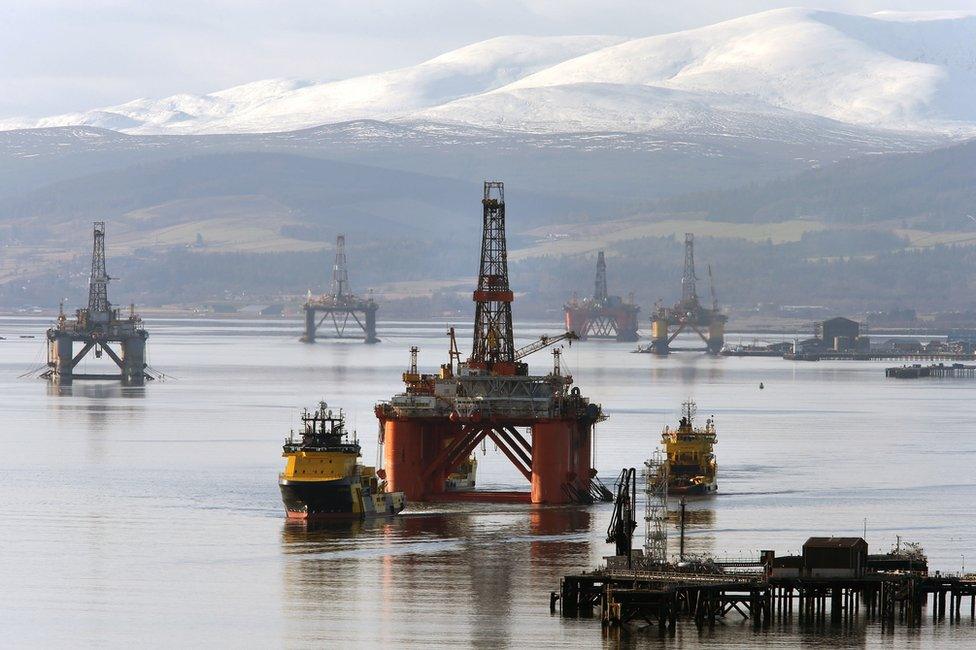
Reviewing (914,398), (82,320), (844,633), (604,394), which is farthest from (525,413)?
(82,320)

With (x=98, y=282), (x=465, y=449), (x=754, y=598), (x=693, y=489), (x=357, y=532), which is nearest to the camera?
(x=754, y=598)

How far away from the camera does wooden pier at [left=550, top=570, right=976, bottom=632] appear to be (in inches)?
2032

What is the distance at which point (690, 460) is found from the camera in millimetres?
79375

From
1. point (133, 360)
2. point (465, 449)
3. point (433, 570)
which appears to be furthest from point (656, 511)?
point (133, 360)

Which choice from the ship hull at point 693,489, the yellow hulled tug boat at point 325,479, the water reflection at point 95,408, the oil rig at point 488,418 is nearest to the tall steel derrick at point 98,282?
the water reflection at point 95,408

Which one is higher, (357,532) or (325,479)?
(325,479)

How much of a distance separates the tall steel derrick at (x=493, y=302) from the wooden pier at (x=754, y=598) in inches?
736

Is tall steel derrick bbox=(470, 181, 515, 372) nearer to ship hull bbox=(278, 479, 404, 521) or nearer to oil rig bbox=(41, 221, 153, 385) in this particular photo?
ship hull bbox=(278, 479, 404, 521)

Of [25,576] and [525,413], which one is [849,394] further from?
[25,576]

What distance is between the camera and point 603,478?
81.9 metres

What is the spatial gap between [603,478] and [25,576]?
1119 inches

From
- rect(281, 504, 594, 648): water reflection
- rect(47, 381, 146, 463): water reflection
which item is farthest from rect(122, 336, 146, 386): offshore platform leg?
rect(281, 504, 594, 648): water reflection

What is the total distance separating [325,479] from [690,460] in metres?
17.2

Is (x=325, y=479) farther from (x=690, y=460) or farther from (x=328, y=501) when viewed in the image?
(x=690, y=460)
